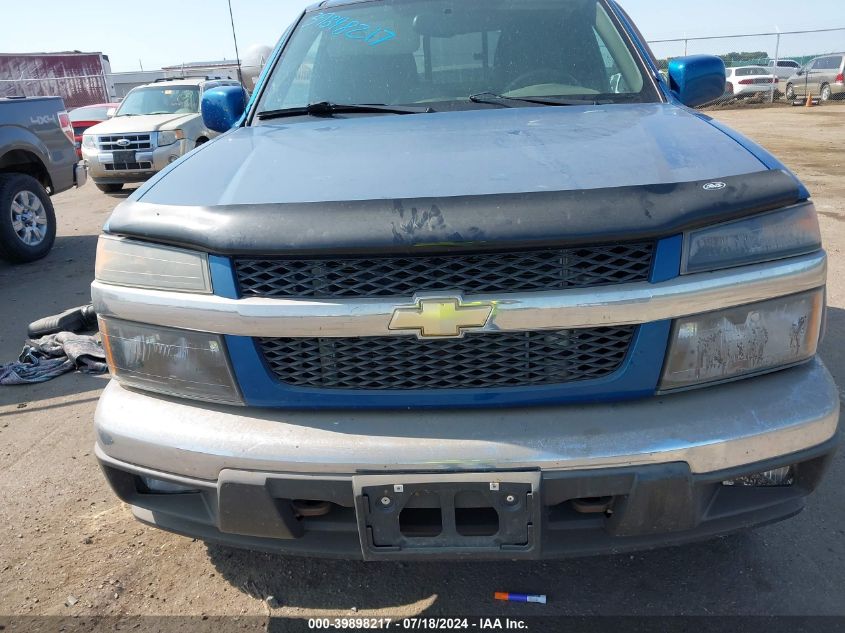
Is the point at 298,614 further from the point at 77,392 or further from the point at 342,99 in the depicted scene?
the point at 77,392

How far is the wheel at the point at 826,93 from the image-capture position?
2362cm

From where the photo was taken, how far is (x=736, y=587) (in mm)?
2164

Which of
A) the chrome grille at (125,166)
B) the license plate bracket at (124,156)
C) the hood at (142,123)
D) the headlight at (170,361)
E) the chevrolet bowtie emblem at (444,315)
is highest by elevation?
the chevrolet bowtie emblem at (444,315)

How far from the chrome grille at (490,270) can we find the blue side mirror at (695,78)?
5.30ft

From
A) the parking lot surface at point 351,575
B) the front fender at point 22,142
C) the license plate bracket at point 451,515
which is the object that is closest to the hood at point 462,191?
the license plate bracket at point 451,515

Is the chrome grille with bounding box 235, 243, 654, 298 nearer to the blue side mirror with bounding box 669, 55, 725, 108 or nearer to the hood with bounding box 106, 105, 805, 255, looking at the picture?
the hood with bounding box 106, 105, 805, 255

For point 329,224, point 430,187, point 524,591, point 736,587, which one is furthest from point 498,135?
point 736,587

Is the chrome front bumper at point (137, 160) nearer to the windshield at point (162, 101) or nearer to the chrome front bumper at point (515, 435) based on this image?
the windshield at point (162, 101)

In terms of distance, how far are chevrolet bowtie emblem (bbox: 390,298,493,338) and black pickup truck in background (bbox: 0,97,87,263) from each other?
250 inches

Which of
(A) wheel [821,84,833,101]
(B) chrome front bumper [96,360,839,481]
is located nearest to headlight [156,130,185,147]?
(B) chrome front bumper [96,360,839,481]

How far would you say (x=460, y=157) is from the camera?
195 centimetres

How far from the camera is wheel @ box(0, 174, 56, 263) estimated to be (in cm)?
661

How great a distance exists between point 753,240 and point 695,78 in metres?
1.52

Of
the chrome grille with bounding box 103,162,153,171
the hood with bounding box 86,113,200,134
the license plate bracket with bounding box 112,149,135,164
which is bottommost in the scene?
the chrome grille with bounding box 103,162,153,171
